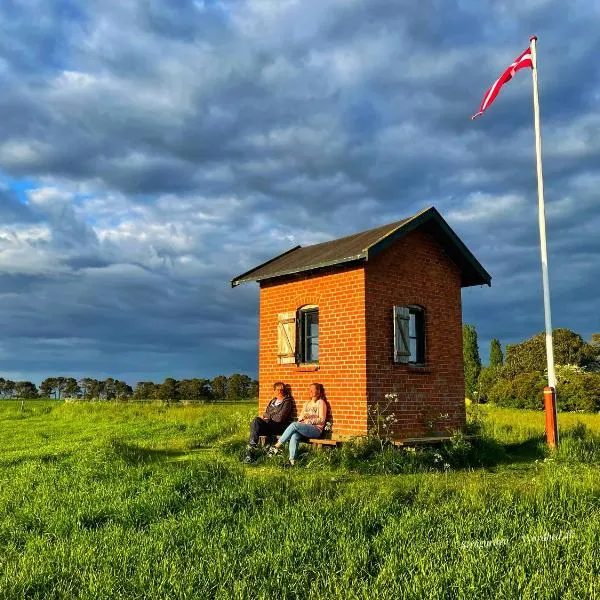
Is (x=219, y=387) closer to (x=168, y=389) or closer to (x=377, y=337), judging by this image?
(x=168, y=389)

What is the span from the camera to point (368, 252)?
1198 cm

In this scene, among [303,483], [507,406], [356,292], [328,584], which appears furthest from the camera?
[507,406]

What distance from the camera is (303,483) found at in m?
9.02

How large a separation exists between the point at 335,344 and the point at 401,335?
1.43 m

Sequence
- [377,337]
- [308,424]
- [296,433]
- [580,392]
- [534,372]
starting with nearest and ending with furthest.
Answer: [296,433], [308,424], [377,337], [580,392], [534,372]

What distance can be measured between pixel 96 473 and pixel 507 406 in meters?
30.1

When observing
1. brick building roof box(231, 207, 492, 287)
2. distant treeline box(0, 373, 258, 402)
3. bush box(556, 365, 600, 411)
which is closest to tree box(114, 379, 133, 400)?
distant treeline box(0, 373, 258, 402)

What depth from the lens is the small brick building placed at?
41.1 ft

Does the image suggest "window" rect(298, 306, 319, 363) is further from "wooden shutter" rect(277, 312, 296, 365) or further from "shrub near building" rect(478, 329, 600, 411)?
"shrub near building" rect(478, 329, 600, 411)

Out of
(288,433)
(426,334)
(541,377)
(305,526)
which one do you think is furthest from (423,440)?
(541,377)

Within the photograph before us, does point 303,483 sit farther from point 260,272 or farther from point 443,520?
point 260,272

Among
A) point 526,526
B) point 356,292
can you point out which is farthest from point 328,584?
point 356,292

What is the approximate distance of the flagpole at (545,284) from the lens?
13.2 meters

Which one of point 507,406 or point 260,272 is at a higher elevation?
point 260,272
